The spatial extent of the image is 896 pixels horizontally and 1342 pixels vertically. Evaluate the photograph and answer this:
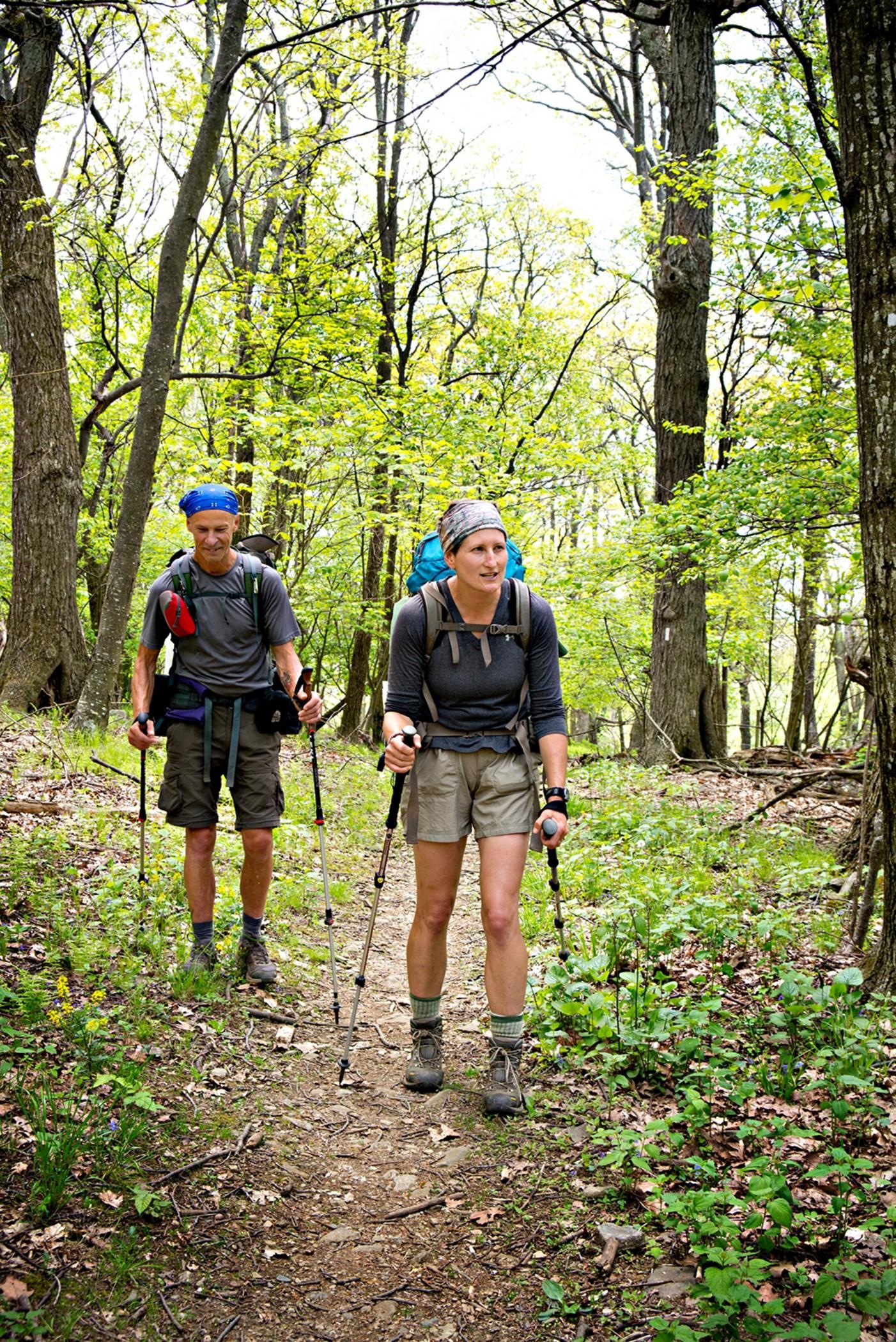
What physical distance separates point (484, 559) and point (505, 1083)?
233 cm

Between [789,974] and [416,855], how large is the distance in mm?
1747

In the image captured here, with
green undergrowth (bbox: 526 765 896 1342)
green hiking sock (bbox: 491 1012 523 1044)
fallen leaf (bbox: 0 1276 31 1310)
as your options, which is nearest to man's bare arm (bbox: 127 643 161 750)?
green hiking sock (bbox: 491 1012 523 1044)

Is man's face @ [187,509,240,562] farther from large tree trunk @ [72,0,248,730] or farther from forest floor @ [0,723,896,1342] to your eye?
large tree trunk @ [72,0,248,730]

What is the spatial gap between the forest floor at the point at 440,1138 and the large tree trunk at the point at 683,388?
653 cm

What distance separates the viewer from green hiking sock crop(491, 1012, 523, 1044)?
13.3ft

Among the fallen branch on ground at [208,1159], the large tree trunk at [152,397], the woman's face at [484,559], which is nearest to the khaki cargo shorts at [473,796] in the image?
the woman's face at [484,559]

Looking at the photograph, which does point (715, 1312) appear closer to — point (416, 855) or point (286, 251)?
point (416, 855)

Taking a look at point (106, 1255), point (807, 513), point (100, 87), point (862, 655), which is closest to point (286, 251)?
point (100, 87)

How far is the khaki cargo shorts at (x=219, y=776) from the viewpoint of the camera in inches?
197

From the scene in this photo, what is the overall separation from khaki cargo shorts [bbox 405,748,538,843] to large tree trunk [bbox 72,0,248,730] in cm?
606

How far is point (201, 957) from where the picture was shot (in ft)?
16.4

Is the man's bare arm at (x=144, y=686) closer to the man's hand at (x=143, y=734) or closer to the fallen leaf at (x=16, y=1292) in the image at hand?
the man's hand at (x=143, y=734)

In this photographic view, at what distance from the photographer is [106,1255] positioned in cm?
276

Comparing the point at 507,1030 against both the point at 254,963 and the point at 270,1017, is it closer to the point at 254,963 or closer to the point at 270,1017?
the point at 270,1017
